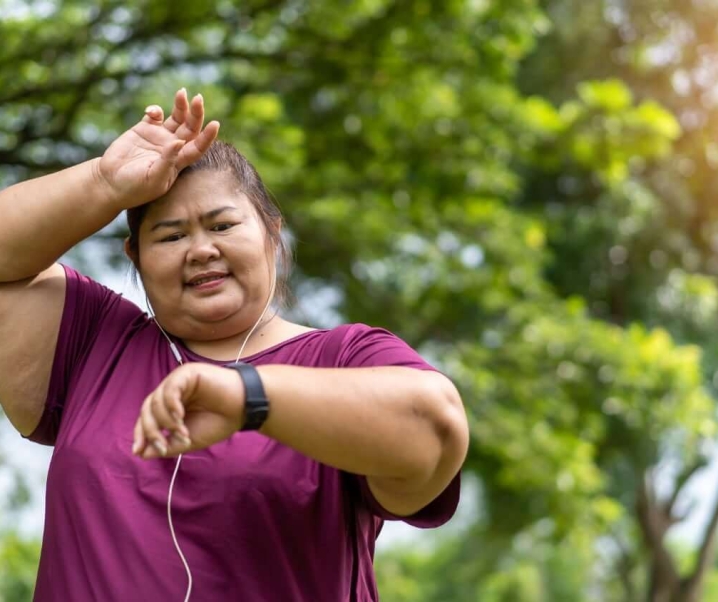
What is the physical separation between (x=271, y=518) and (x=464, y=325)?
8032mm

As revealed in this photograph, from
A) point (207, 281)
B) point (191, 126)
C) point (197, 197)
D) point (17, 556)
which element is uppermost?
point (191, 126)

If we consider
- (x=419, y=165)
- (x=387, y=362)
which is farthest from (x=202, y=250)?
(x=419, y=165)

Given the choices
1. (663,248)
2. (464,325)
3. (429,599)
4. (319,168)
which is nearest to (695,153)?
(663,248)

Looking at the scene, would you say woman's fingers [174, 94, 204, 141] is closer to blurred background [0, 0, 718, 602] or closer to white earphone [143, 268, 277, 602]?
white earphone [143, 268, 277, 602]

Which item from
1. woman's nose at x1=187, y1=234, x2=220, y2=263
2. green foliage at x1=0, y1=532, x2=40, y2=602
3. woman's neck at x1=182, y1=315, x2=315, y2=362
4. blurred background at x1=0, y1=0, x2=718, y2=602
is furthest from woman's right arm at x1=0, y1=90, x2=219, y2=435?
green foliage at x1=0, y1=532, x2=40, y2=602

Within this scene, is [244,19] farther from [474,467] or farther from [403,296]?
[474,467]

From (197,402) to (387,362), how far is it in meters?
0.32

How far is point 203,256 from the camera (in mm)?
1791

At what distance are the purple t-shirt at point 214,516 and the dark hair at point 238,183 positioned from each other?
30 cm

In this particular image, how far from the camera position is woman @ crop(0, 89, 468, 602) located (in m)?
1.46

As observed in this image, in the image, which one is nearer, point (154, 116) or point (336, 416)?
point (336, 416)

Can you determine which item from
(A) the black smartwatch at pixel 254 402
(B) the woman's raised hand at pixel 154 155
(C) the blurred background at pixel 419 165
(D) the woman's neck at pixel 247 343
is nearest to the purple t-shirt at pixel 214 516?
(D) the woman's neck at pixel 247 343

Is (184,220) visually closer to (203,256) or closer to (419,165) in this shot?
(203,256)

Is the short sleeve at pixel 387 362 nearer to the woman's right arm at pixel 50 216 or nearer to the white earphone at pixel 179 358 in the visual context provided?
the white earphone at pixel 179 358
